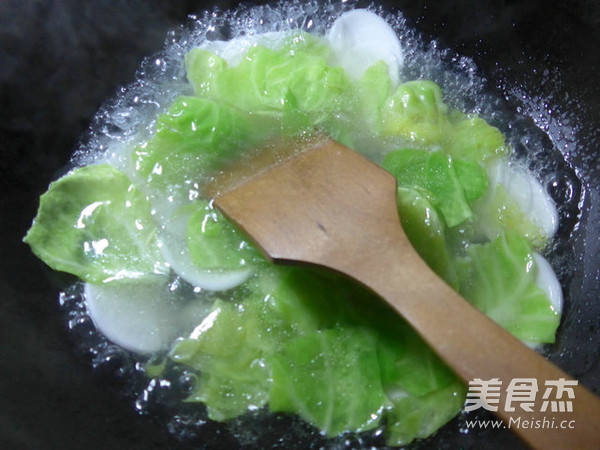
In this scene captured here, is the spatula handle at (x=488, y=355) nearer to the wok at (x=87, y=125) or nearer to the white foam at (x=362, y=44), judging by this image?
the wok at (x=87, y=125)

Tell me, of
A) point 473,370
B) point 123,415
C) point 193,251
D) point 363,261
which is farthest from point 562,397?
point 123,415

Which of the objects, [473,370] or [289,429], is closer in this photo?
[473,370]

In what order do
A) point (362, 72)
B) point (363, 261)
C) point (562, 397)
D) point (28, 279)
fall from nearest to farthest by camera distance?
point (562, 397) → point (363, 261) → point (28, 279) → point (362, 72)

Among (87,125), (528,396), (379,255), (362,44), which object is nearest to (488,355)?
(528,396)

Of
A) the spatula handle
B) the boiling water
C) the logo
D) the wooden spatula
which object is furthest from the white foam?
the logo

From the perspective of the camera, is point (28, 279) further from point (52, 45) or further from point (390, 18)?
point (390, 18)
